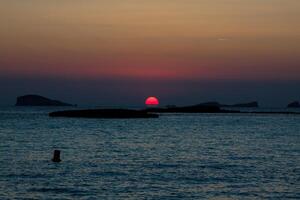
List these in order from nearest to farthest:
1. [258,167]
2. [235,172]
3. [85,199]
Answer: [85,199] → [235,172] → [258,167]

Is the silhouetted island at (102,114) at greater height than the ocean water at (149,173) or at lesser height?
greater

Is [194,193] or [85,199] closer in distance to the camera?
[85,199]

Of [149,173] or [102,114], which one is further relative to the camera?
[102,114]

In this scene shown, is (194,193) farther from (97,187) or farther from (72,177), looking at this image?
(72,177)

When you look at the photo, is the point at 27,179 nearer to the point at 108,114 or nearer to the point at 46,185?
the point at 46,185

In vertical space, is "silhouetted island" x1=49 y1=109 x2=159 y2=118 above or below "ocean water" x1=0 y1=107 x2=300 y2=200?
above

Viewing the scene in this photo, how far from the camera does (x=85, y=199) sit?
2911cm

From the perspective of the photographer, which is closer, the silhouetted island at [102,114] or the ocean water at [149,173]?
the ocean water at [149,173]

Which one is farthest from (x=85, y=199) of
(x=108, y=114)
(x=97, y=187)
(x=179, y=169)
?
(x=108, y=114)

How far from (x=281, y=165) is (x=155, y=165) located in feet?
30.1

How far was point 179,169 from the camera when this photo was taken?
41.6m

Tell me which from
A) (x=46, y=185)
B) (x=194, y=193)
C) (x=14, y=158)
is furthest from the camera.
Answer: (x=14, y=158)

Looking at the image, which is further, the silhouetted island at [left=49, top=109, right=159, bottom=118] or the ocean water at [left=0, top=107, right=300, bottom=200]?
the silhouetted island at [left=49, top=109, right=159, bottom=118]

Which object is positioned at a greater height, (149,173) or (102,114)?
(102,114)
